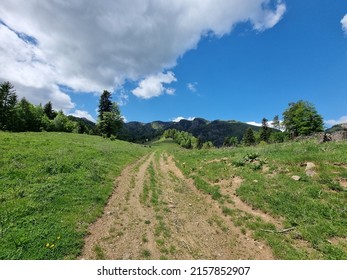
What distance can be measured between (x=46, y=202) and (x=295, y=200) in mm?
14403

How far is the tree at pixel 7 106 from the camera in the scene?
63.0 m

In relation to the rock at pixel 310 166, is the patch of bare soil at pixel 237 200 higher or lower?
lower

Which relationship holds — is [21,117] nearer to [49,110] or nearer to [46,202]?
[49,110]

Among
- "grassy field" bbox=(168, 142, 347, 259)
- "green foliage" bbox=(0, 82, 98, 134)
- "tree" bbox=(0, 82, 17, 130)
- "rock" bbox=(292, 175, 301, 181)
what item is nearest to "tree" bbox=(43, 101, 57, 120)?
"green foliage" bbox=(0, 82, 98, 134)

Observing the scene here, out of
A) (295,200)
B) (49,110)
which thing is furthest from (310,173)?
(49,110)

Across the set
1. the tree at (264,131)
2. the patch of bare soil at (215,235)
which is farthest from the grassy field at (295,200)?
the tree at (264,131)

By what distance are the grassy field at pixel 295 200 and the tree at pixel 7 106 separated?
69.2 meters

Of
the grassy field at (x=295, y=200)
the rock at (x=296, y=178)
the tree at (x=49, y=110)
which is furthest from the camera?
the tree at (x=49, y=110)

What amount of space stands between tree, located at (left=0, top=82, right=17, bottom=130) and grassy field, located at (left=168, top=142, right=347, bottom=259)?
69198 millimetres

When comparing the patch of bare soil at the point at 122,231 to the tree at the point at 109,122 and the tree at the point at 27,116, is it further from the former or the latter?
the tree at the point at 27,116

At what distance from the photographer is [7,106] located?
65438mm
